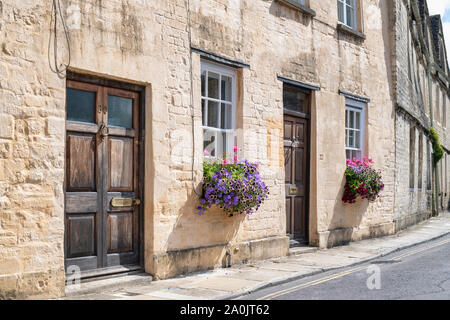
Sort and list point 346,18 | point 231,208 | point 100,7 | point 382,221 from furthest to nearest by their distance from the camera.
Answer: point 382,221, point 346,18, point 231,208, point 100,7

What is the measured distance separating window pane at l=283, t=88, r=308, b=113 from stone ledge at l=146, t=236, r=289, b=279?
2.61 meters

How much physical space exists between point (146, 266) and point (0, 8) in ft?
12.5

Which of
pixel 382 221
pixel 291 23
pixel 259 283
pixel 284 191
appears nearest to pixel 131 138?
pixel 259 283

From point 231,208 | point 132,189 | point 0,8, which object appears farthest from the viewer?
point 231,208

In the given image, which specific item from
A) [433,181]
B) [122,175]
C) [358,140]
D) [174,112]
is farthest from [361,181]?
[433,181]

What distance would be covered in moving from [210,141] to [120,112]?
76.0 inches

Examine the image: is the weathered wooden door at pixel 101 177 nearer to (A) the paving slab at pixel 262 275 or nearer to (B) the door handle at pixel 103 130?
(B) the door handle at pixel 103 130

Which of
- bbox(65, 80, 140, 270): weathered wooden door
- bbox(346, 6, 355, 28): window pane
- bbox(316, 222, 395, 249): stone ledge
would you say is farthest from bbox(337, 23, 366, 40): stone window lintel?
bbox(65, 80, 140, 270): weathered wooden door

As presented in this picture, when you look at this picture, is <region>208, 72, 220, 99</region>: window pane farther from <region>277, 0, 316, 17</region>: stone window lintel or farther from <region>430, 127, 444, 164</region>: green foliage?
<region>430, 127, 444, 164</region>: green foliage

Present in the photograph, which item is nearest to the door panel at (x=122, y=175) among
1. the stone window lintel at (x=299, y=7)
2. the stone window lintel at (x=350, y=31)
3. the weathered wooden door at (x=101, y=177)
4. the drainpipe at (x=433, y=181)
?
the weathered wooden door at (x=101, y=177)

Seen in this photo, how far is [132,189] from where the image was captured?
301 inches

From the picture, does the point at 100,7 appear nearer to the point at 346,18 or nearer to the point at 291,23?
the point at 291,23

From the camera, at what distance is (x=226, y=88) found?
938 cm

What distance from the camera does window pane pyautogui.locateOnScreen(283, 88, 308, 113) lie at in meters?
10.8
